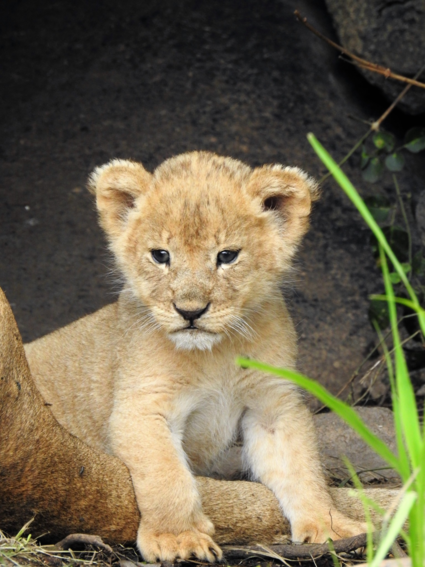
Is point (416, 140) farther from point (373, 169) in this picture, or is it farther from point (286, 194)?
point (286, 194)

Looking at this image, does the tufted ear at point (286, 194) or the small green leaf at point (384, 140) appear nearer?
the tufted ear at point (286, 194)

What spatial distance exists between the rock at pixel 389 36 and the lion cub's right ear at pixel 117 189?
269 centimetres

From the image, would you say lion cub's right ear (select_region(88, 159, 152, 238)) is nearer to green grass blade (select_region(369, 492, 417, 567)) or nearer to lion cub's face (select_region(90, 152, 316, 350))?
lion cub's face (select_region(90, 152, 316, 350))

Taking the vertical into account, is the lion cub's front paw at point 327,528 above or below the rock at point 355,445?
below

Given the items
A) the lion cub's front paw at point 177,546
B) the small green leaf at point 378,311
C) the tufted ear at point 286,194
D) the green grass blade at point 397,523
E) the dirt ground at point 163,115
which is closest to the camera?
the green grass blade at point 397,523

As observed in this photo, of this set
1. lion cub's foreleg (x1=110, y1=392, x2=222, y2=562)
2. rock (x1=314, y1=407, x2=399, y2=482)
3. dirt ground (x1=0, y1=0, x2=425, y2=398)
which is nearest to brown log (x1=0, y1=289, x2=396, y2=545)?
lion cub's foreleg (x1=110, y1=392, x2=222, y2=562)

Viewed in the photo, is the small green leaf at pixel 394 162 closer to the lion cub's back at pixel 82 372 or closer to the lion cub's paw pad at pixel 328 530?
the lion cub's back at pixel 82 372

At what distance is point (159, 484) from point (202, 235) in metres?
1.15

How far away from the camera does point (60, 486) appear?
3.33 meters

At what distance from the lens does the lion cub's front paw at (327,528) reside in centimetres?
368

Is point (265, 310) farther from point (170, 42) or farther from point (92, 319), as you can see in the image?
point (170, 42)

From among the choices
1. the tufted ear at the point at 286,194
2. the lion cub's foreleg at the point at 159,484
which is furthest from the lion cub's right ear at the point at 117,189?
the lion cub's foreleg at the point at 159,484

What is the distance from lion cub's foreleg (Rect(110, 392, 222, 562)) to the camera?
348 cm

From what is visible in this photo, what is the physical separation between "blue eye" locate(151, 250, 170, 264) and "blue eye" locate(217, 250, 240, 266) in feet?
0.80
